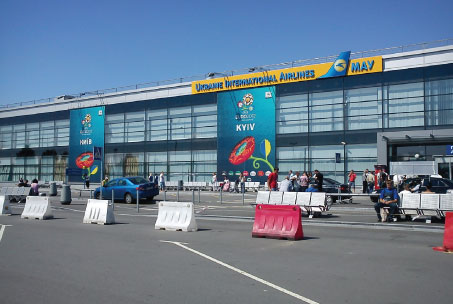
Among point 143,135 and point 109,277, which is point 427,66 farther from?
point 109,277

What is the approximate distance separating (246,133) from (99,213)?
30390 millimetres

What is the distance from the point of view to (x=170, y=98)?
170 feet

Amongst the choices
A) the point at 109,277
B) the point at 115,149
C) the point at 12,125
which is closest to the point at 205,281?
the point at 109,277

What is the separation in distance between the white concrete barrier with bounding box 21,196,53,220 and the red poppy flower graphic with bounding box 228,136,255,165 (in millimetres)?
28162

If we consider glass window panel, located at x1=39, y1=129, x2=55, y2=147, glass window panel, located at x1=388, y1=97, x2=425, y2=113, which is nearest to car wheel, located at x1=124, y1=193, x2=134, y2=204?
glass window panel, located at x1=388, y1=97, x2=425, y2=113

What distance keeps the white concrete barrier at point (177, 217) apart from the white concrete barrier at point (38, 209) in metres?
6.36

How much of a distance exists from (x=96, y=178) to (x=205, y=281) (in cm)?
5207

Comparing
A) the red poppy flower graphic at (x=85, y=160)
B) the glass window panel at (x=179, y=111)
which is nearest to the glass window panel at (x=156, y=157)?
the glass window panel at (x=179, y=111)

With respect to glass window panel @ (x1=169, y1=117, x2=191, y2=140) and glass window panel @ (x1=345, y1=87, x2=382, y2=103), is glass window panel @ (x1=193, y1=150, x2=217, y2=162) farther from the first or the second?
glass window panel @ (x1=345, y1=87, x2=382, y2=103)

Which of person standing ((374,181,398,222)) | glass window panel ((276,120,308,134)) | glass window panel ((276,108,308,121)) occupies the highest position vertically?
glass window panel ((276,108,308,121))

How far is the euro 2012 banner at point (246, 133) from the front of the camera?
147 feet

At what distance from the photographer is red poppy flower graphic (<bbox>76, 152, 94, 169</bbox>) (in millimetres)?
58094

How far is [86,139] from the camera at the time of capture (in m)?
58.6

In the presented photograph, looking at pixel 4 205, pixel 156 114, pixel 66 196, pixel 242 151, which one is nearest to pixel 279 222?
pixel 4 205
